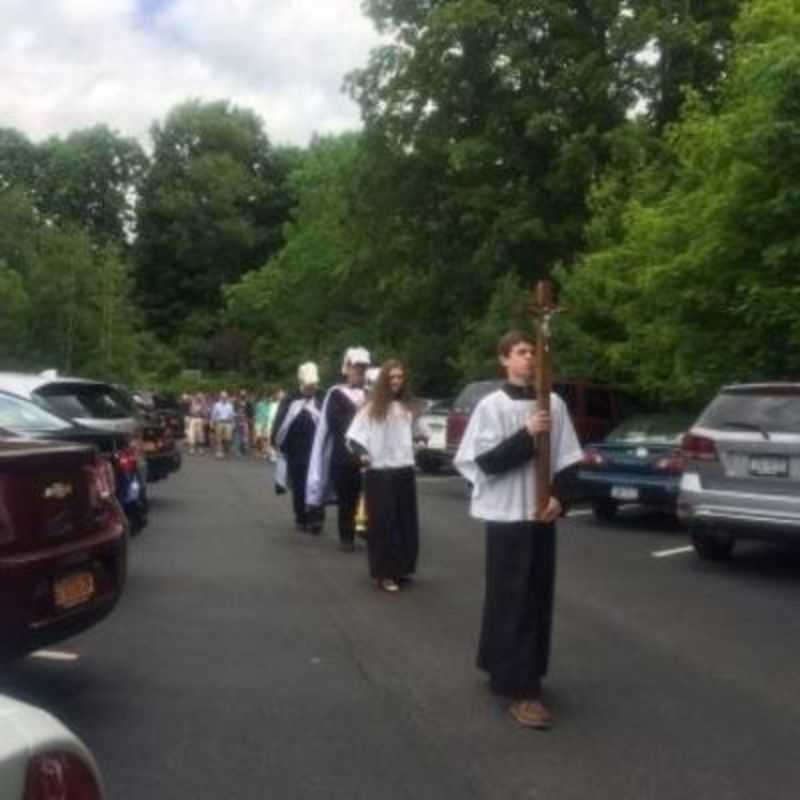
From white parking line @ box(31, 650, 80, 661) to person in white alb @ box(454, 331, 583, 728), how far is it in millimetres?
2423

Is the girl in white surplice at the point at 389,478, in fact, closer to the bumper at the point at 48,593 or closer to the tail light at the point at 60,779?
the bumper at the point at 48,593

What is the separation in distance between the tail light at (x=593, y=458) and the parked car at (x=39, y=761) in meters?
13.6

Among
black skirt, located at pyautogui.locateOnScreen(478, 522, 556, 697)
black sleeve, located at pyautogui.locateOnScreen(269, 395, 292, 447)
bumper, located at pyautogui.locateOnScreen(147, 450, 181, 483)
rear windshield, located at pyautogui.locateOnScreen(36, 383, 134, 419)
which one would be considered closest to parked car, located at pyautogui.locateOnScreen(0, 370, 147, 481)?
rear windshield, located at pyautogui.locateOnScreen(36, 383, 134, 419)

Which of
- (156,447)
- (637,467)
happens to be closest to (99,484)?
(637,467)

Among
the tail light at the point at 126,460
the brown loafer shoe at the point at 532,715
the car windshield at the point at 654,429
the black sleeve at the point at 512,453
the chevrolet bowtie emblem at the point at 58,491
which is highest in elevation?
the car windshield at the point at 654,429

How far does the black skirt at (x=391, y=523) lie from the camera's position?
410 inches

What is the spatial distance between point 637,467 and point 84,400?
601 centimetres

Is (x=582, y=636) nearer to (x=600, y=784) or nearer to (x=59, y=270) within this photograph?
(x=600, y=784)

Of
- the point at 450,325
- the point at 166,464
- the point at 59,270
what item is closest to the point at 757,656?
the point at 166,464

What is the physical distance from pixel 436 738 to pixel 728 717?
146 centimetres

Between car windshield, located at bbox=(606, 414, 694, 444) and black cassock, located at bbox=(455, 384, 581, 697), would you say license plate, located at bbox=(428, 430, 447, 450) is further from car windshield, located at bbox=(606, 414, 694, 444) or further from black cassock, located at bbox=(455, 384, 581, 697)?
black cassock, located at bbox=(455, 384, 581, 697)

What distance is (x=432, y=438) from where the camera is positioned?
25156 millimetres

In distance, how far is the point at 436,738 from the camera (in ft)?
20.2

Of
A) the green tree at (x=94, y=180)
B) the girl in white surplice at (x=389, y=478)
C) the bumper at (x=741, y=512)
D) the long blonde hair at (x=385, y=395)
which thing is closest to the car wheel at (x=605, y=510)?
the bumper at (x=741, y=512)
